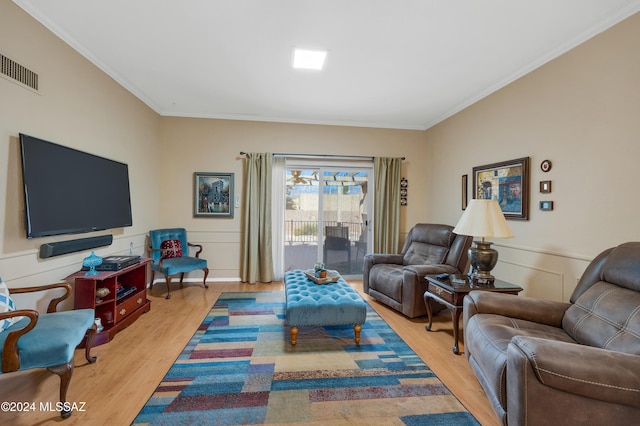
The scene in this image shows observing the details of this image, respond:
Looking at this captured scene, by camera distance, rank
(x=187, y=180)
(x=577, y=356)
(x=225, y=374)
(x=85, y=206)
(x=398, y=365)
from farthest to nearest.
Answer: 1. (x=187, y=180)
2. (x=85, y=206)
3. (x=398, y=365)
4. (x=225, y=374)
5. (x=577, y=356)

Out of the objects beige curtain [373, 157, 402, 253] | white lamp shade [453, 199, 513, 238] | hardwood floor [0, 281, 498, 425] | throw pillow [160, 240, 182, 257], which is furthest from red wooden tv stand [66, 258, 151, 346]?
beige curtain [373, 157, 402, 253]

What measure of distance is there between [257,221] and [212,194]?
2.86 feet

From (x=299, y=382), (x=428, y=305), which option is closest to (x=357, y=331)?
(x=299, y=382)

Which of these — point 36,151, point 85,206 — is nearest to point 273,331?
point 85,206

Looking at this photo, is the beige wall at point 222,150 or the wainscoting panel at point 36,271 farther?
the beige wall at point 222,150

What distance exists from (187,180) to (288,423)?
3.96 metres

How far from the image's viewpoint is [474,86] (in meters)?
3.41

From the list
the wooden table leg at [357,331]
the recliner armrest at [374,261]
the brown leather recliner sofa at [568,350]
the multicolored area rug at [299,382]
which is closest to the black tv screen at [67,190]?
the multicolored area rug at [299,382]

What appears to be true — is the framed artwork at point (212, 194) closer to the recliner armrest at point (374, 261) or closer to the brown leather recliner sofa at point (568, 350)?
the recliner armrest at point (374, 261)

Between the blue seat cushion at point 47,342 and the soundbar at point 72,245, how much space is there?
67 cm

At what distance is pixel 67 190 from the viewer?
96.5 inches

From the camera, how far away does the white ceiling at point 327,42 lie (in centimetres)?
212

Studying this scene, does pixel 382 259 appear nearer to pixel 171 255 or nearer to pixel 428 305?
pixel 428 305

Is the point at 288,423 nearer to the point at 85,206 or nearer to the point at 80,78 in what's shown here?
the point at 85,206
